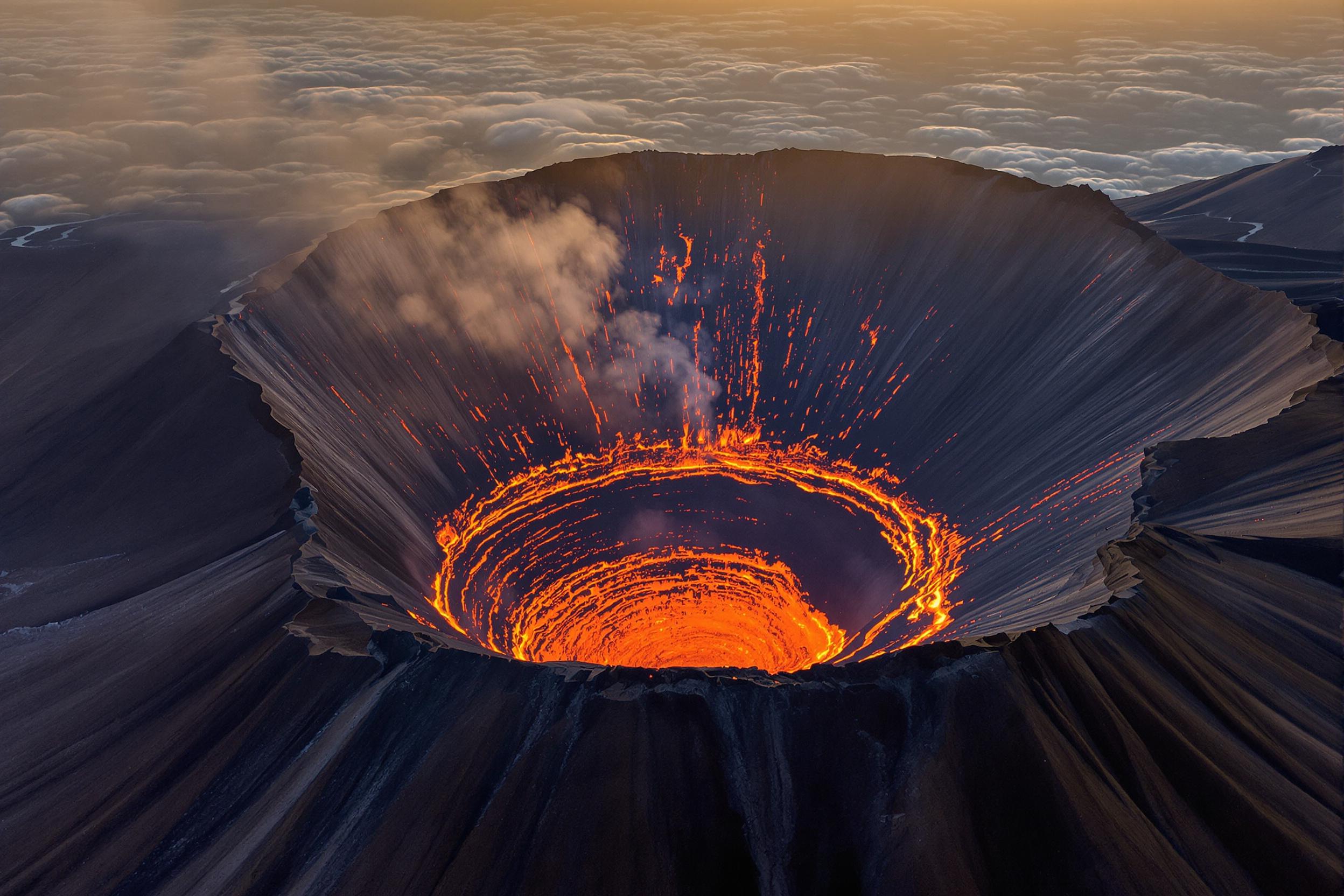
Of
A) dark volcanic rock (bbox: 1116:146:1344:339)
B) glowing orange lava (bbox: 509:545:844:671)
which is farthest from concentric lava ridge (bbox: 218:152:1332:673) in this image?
dark volcanic rock (bbox: 1116:146:1344:339)

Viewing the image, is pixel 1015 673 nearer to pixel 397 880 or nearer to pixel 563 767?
pixel 563 767

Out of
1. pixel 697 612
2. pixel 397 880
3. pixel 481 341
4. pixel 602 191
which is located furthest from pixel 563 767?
pixel 602 191

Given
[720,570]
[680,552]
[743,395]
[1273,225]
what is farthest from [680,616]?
[1273,225]

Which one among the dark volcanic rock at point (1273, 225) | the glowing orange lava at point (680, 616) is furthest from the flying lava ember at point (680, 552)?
the dark volcanic rock at point (1273, 225)

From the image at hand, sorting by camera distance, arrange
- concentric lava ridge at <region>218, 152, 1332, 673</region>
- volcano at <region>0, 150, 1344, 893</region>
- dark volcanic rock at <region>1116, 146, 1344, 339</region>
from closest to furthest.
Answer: volcano at <region>0, 150, 1344, 893</region> → concentric lava ridge at <region>218, 152, 1332, 673</region> → dark volcanic rock at <region>1116, 146, 1344, 339</region>

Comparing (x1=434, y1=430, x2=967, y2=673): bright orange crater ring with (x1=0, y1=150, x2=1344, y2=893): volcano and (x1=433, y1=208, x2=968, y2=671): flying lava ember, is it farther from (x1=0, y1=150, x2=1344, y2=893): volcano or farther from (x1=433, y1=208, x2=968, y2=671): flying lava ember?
(x1=0, y1=150, x2=1344, y2=893): volcano

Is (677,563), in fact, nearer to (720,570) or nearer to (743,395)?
(720,570)
